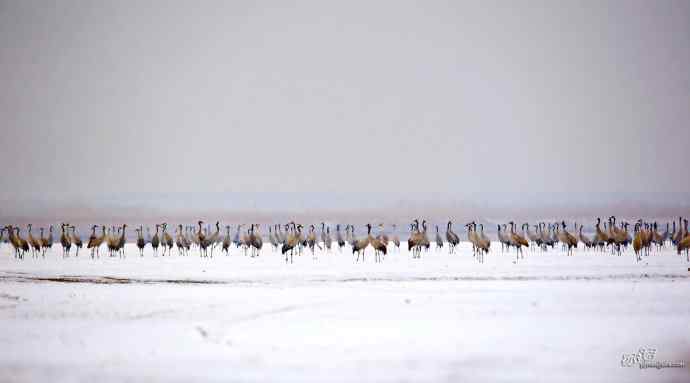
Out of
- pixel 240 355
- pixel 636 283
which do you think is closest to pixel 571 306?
pixel 636 283

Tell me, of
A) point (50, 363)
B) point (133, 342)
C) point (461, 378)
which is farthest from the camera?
point (133, 342)

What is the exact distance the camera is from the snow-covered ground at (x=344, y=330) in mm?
6578

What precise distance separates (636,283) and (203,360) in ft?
37.9

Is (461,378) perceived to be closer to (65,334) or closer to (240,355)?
(240,355)

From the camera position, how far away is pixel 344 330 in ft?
27.9

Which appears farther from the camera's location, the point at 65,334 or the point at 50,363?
the point at 65,334

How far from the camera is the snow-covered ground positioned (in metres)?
6.58

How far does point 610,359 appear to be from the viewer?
274 inches

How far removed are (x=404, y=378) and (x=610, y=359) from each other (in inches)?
109

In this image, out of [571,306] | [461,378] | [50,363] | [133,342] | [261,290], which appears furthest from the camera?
[261,290]

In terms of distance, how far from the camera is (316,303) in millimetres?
11000

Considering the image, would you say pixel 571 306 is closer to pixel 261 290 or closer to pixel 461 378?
pixel 461 378

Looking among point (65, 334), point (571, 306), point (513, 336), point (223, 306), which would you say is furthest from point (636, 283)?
point (65, 334)

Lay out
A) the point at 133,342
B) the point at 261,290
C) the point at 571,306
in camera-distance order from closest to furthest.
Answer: the point at 133,342 < the point at 571,306 < the point at 261,290
